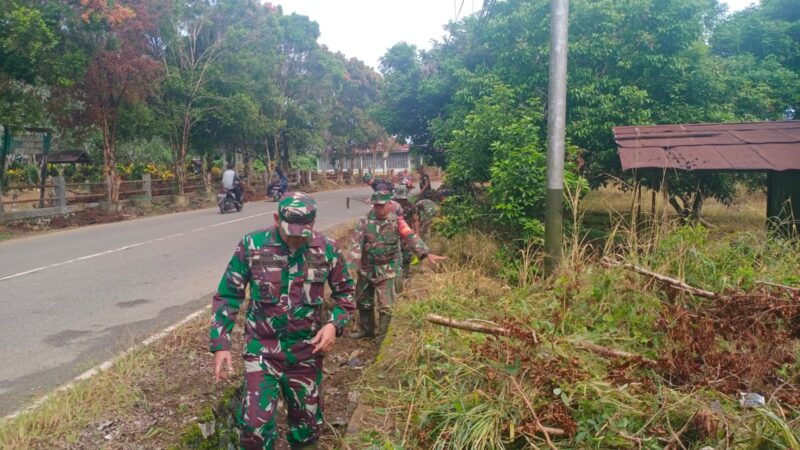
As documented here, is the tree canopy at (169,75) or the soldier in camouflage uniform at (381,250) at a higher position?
the tree canopy at (169,75)

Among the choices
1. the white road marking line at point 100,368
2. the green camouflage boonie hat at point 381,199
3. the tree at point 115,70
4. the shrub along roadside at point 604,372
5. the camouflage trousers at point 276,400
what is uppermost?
the tree at point 115,70

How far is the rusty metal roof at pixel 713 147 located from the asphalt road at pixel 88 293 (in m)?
5.91

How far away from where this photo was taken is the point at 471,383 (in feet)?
9.12

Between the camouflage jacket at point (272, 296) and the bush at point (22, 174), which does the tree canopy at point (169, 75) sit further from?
the camouflage jacket at point (272, 296)

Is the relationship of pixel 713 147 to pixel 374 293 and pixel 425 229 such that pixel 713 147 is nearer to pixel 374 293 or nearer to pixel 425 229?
pixel 425 229

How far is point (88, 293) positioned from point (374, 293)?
379 cm

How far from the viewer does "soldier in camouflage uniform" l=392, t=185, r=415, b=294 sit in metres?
5.74

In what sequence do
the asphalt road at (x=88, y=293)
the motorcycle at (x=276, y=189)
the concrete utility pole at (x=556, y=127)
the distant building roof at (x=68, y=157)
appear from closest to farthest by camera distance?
the asphalt road at (x=88, y=293), the concrete utility pole at (x=556, y=127), the distant building roof at (x=68, y=157), the motorcycle at (x=276, y=189)

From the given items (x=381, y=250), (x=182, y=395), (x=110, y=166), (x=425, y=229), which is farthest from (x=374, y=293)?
(x=110, y=166)

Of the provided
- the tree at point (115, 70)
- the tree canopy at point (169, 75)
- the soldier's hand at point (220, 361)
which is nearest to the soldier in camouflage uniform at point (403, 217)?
the soldier's hand at point (220, 361)

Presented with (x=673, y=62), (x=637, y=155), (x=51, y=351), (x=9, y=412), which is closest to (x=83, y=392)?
(x=9, y=412)

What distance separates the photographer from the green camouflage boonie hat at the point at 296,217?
2.86 meters

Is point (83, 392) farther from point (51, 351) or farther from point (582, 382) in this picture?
point (582, 382)

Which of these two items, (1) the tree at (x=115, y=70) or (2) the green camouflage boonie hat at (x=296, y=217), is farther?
(1) the tree at (x=115, y=70)
